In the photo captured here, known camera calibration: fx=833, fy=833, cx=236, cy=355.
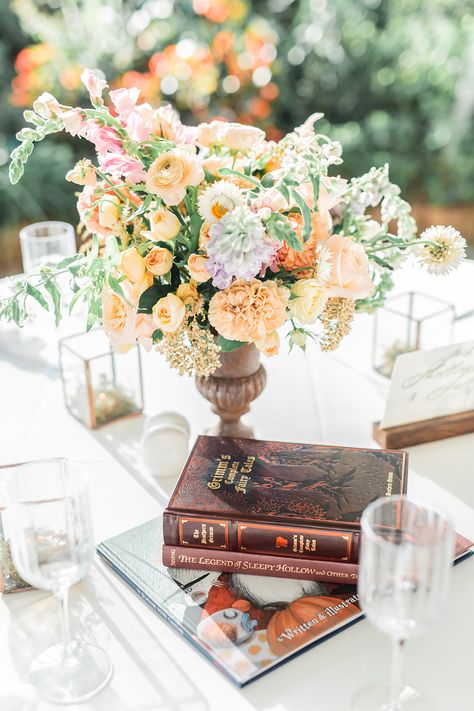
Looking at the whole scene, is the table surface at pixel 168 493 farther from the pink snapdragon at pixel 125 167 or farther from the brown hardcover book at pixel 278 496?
the pink snapdragon at pixel 125 167

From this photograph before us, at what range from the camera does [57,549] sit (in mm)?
871

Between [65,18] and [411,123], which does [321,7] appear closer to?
[411,123]

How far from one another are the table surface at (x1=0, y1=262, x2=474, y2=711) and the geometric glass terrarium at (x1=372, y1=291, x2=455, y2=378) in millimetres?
71

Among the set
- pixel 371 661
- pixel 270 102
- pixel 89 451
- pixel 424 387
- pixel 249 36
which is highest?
pixel 249 36

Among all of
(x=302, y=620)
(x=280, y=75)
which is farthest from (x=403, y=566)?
(x=280, y=75)

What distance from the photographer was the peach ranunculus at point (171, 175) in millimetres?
1035

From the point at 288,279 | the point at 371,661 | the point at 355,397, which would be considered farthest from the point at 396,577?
the point at 355,397

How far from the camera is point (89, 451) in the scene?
1.35 m

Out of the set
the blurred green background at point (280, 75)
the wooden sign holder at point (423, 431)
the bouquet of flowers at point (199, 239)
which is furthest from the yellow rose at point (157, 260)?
the blurred green background at point (280, 75)

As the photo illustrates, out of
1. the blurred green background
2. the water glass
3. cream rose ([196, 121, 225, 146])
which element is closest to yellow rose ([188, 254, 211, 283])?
cream rose ([196, 121, 225, 146])

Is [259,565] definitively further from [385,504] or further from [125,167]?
[125,167]

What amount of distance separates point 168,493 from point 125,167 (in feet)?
1.57

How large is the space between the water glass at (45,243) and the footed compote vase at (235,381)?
0.68 metres

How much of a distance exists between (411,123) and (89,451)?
2757 millimetres
